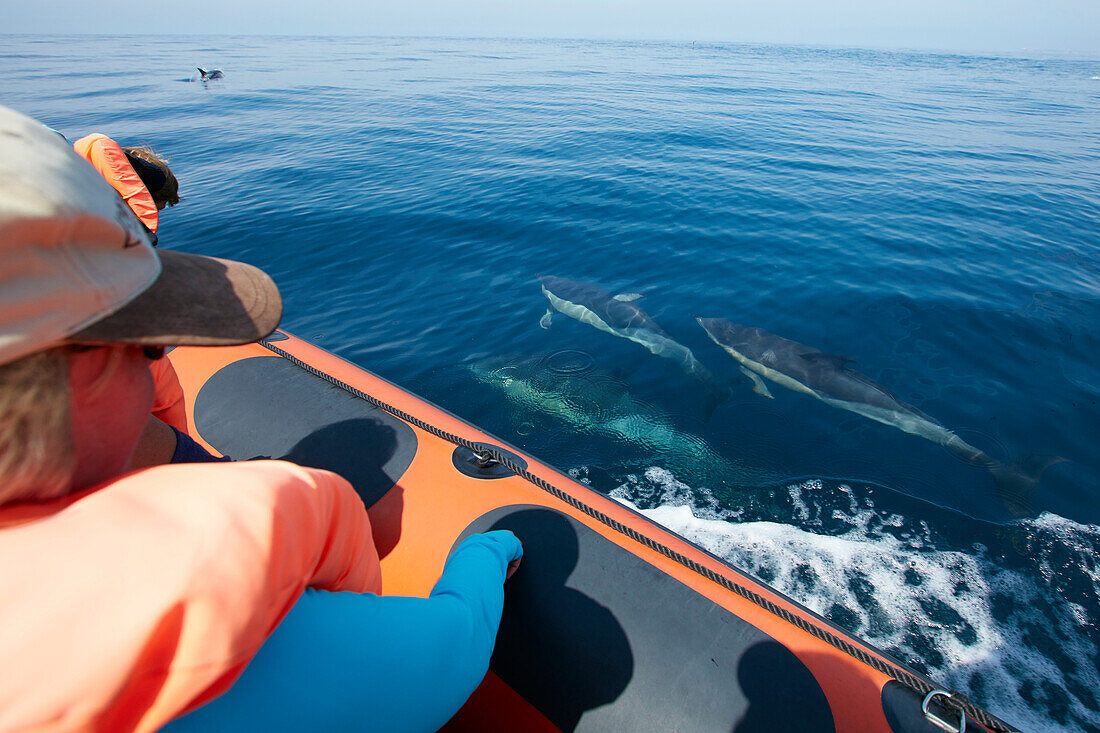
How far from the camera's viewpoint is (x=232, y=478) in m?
0.99

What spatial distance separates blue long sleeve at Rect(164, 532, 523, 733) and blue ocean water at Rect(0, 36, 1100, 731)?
11.9 feet

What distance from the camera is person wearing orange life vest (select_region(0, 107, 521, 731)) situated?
732 mm

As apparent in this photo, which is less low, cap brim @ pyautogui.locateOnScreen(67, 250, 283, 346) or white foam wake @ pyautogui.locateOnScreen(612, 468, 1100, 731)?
cap brim @ pyautogui.locateOnScreen(67, 250, 283, 346)

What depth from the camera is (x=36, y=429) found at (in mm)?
861

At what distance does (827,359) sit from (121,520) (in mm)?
7351

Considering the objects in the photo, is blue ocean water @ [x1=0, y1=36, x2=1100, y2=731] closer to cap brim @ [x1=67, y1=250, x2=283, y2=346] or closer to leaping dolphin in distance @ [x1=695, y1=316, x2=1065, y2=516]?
leaping dolphin in distance @ [x1=695, y1=316, x2=1065, y2=516]

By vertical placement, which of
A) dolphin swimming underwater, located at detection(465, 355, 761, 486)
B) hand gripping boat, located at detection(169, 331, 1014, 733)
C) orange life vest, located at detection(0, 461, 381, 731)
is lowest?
dolphin swimming underwater, located at detection(465, 355, 761, 486)

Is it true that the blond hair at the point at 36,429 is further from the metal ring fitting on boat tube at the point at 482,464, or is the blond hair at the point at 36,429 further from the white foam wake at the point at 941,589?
the white foam wake at the point at 941,589

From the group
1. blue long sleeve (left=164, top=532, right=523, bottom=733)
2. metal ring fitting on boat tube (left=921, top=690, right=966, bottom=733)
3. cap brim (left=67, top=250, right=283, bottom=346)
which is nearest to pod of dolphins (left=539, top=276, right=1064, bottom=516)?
metal ring fitting on boat tube (left=921, top=690, right=966, bottom=733)

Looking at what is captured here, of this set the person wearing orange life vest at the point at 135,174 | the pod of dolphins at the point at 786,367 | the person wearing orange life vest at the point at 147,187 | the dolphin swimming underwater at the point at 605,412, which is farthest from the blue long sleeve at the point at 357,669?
the pod of dolphins at the point at 786,367

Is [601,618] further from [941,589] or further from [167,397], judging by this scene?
[941,589]

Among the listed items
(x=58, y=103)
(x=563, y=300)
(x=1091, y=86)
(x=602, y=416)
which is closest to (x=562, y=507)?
(x=602, y=416)

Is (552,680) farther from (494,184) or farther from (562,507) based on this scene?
(494,184)

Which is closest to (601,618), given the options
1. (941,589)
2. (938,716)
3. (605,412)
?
(938,716)
